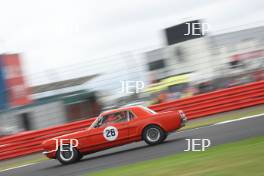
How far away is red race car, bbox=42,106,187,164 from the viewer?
12422 millimetres

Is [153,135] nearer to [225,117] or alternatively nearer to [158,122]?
[158,122]

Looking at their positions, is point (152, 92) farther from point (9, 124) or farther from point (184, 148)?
point (184, 148)

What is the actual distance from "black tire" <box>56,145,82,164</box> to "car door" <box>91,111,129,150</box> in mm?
480

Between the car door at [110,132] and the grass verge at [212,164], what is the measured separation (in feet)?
10.8

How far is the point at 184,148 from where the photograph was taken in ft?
35.1

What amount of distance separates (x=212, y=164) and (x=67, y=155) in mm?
5760

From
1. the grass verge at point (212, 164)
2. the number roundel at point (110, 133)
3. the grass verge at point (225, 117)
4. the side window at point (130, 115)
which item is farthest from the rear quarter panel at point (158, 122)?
the grass verge at point (225, 117)

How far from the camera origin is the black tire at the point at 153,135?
12422mm

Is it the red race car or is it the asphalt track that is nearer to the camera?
the asphalt track

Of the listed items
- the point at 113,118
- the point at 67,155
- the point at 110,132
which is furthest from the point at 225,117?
the point at 67,155

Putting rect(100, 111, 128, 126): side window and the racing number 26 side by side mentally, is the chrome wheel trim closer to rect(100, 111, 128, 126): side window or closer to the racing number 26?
→ rect(100, 111, 128, 126): side window

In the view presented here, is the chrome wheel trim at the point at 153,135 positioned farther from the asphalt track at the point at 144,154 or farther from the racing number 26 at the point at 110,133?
the racing number 26 at the point at 110,133

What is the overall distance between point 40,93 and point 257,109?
9038 mm

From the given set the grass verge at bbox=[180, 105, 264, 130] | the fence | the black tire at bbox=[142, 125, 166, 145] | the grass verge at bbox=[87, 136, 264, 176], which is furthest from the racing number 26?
the fence
